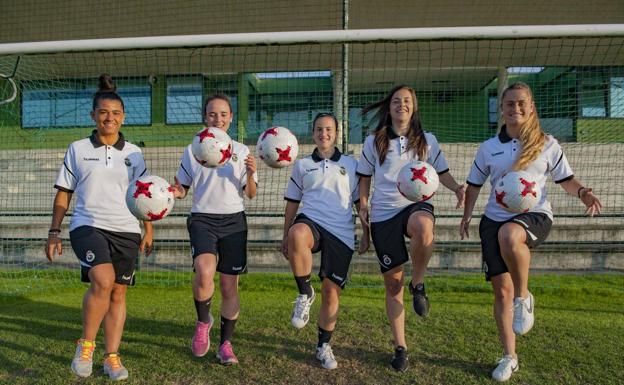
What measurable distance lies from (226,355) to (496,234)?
2.10 metres

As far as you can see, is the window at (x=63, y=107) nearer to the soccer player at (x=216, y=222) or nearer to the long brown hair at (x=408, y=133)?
the soccer player at (x=216, y=222)

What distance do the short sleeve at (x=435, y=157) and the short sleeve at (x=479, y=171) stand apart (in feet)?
0.66

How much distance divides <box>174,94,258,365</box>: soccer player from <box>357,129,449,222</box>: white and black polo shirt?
855 millimetres

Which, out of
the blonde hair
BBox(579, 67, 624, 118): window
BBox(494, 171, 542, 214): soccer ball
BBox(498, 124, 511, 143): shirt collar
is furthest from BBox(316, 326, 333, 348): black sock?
BBox(579, 67, 624, 118): window

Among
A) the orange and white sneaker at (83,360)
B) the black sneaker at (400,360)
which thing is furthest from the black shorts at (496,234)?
the orange and white sneaker at (83,360)

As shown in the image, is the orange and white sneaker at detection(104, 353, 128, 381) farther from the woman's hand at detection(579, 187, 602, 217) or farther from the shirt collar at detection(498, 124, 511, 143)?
the woman's hand at detection(579, 187, 602, 217)

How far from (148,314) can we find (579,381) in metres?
3.77

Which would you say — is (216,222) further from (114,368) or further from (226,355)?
(114,368)

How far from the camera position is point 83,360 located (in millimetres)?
3186

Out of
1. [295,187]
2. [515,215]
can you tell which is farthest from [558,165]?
[295,187]

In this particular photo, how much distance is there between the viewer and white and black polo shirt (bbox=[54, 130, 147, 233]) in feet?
10.6

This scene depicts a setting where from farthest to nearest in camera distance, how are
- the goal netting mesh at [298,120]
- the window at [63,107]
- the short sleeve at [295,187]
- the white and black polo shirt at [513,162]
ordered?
1. the window at [63,107]
2. the goal netting mesh at [298,120]
3. the short sleeve at [295,187]
4. the white and black polo shirt at [513,162]

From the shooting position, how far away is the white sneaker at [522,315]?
301cm

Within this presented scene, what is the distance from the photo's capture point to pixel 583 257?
6.82 metres
